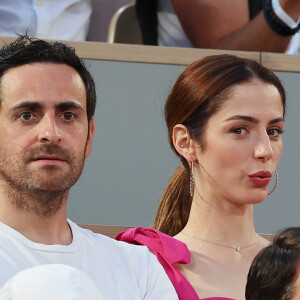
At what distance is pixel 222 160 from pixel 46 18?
101cm

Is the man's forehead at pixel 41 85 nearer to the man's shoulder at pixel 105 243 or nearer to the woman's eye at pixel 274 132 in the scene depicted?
the man's shoulder at pixel 105 243

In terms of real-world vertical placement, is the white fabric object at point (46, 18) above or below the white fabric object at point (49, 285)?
above

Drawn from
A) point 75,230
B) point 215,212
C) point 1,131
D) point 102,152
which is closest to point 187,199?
point 215,212

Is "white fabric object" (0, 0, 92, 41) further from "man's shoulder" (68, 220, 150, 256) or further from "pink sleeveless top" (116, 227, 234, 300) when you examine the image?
"man's shoulder" (68, 220, 150, 256)

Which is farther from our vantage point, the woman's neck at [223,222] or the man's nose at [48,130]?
the woman's neck at [223,222]

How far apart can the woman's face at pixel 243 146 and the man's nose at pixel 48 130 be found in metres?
0.48

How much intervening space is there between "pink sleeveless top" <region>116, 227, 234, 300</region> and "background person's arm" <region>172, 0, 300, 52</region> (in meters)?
0.89

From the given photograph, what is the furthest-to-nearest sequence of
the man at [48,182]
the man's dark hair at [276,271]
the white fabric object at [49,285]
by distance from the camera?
the man at [48,182]
the man's dark hair at [276,271]
the white fabric object at [49,285]

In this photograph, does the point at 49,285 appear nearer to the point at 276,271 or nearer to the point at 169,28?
the point at 276,271

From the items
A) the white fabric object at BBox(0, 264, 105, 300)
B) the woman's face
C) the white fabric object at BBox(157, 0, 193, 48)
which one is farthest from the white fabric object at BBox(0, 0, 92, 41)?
the white fabric object at BBox(0, 264, 105, 300)

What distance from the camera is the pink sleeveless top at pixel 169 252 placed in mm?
2191

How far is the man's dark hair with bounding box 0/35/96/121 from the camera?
2057 millimetres

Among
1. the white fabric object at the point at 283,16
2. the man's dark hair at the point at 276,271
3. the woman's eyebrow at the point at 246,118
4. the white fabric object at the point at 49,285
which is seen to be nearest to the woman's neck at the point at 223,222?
the woman's eyebrow at the point at 246,118

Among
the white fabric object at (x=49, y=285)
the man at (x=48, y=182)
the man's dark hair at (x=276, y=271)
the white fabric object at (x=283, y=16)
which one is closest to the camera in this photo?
the white fabric object at (x=49, y=285)
